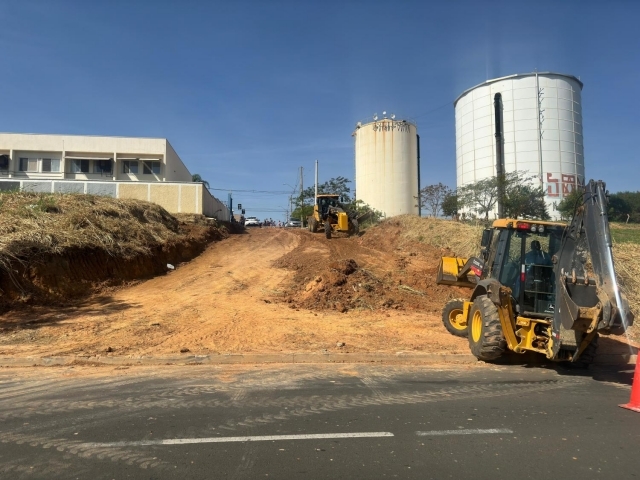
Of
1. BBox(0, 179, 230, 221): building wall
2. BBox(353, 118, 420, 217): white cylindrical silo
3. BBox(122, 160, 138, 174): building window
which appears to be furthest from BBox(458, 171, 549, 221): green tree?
BBox(122, 160, 138, 174): building window

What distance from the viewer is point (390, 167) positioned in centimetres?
5394

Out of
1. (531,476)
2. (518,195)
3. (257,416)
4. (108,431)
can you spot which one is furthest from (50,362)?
(518,195)

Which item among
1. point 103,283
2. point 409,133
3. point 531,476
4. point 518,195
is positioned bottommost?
point 531,476

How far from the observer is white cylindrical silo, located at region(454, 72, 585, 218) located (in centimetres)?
4591

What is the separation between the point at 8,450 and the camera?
4418 millimetres

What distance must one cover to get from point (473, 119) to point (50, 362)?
165ft

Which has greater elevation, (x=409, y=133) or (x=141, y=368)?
(x=409, y=133)

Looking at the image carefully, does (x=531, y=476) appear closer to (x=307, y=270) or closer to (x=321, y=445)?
→ (x=321, y=445)

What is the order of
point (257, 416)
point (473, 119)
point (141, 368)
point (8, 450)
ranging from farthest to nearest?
point (473, 119) < point (141, 368) < point (257, 416) < point (8, 450)

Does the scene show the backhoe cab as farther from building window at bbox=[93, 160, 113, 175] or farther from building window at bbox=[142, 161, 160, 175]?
building window at bbox=[93, 160, 113, 175]

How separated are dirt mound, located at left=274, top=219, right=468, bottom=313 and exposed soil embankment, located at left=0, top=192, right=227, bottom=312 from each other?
17.5 feet

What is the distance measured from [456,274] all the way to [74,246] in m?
11.4

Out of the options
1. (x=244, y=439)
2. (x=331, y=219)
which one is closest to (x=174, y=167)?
(x=331, y=219)

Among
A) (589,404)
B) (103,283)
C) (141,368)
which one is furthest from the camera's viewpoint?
(103,283)
